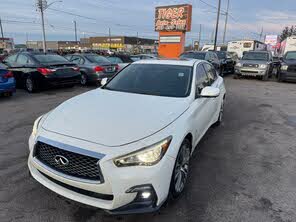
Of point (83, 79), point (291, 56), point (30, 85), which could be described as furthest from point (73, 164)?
point (291, 56)

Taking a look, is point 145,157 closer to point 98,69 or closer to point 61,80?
point 61,80

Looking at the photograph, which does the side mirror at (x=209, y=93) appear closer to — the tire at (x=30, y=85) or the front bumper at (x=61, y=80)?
the front bumper at (x=61, y=80)

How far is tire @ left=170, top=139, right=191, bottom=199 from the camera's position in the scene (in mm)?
2555

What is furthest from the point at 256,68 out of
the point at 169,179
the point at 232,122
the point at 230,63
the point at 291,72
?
the point at 169,179

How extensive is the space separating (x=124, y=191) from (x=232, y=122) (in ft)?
15.2

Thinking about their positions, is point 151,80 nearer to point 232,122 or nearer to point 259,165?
point 259,165

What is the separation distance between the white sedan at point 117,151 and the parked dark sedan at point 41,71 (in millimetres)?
6242

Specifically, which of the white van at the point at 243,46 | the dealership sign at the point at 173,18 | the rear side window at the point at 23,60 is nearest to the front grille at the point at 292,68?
the dealership sign at the point at 173,18

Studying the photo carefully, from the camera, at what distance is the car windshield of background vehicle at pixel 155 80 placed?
3.44 metres

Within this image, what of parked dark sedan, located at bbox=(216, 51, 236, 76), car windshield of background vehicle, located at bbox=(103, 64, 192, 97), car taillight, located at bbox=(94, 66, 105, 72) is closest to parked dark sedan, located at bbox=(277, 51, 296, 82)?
parked dark sedan, located at bbox=(216, 51, 236, 76)

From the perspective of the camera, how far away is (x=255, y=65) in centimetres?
1434

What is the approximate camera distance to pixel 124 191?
6.79 feet

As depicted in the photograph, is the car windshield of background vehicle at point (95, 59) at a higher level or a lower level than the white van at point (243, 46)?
lower

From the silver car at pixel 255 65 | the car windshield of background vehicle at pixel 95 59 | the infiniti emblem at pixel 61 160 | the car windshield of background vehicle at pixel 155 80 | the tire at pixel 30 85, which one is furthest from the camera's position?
the silver car at pixel 255 65
